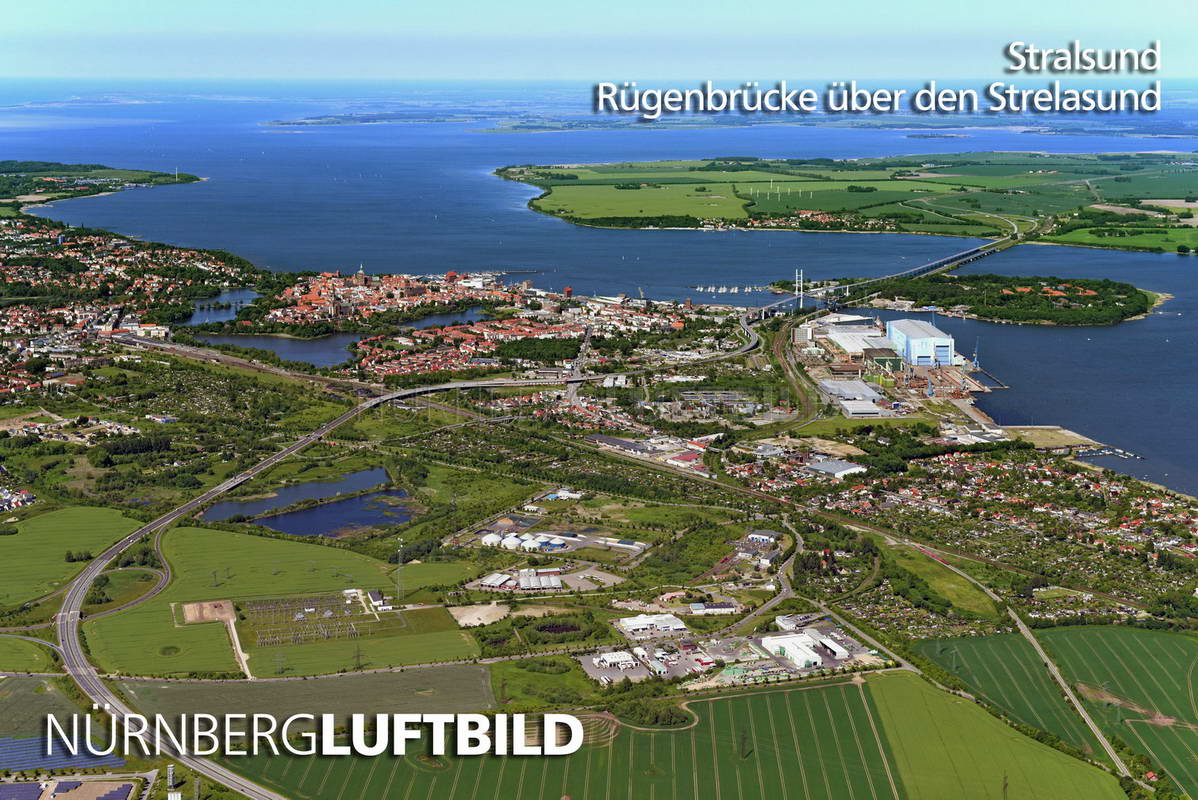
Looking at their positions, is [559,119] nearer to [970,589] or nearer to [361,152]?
[361,152]

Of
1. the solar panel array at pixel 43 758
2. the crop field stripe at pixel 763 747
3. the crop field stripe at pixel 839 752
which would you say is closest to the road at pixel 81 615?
the solar panel array at pixel 43 758

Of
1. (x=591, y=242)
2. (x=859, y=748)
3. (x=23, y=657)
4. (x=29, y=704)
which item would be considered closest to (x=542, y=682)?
(x=859, y=748)

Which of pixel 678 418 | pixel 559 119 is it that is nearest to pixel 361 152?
pixel 559 119

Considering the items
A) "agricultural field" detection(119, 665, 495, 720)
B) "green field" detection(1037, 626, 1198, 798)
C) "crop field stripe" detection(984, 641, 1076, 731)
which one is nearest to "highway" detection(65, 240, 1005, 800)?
"agricultural field" detection(119, 665, 495, 720)

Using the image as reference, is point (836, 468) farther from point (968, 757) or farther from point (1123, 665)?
point (968, 757)

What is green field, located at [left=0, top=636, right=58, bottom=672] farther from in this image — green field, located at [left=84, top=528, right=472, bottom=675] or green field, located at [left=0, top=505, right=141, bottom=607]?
green field, located at [left=0, top=505, right=141, bottom=607]

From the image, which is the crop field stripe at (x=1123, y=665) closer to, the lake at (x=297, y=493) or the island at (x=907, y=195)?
the lake at (x=297, y=493)
